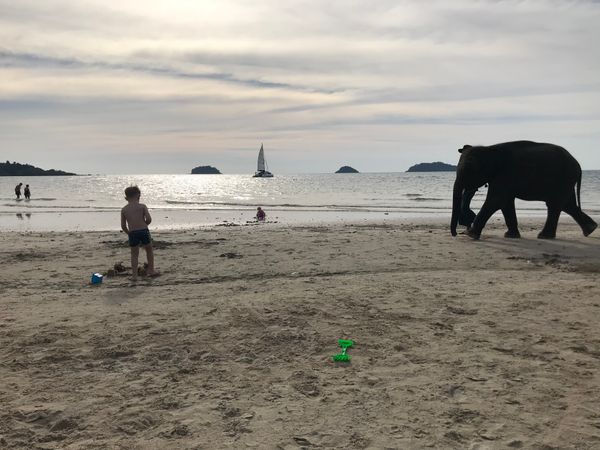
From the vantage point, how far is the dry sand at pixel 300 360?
3.34m

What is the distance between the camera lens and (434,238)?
1287 centimetres

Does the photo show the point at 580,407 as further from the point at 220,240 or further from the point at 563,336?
the point at 220,240

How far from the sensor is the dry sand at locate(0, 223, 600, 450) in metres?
3.34

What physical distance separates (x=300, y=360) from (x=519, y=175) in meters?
10.2

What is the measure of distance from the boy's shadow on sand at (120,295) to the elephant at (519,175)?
8.76 m

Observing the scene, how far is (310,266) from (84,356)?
5.00 m

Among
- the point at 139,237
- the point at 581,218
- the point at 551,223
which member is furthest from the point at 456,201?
the point at 139,237

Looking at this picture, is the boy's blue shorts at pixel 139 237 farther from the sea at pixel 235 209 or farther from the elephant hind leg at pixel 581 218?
the sea at pixel 235 209

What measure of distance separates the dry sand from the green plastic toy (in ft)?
0.22

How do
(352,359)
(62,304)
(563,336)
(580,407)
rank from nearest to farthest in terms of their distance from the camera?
1. (580,407)
2. (352,359)
3. (563,336)
4. (62,304)

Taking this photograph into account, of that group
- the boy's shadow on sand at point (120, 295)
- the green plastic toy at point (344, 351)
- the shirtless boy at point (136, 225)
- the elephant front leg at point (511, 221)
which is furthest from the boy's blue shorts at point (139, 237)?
the elephant front leg at point (511, 221)

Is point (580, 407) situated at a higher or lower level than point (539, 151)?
lower

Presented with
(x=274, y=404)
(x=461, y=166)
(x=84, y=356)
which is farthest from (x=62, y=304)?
(x=461, y=166)

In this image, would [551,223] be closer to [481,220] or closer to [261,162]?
[481,220]
